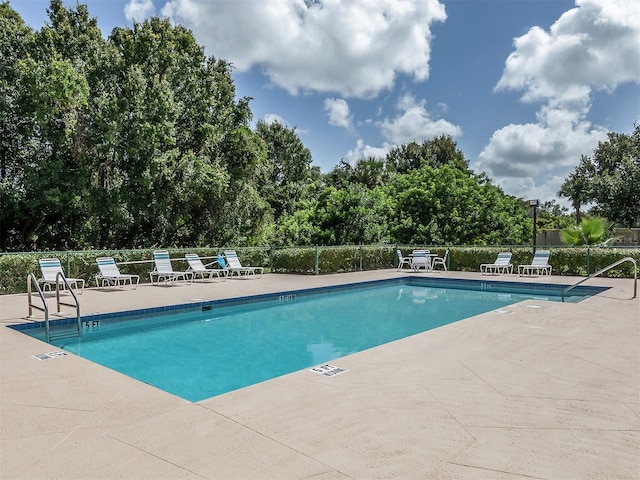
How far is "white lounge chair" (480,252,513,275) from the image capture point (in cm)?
1585

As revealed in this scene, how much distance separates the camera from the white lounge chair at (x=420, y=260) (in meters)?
16.9

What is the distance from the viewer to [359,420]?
3.19 metres

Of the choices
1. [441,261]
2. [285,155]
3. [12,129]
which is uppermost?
[285,155]

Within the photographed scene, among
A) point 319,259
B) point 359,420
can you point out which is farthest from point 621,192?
point 359,420

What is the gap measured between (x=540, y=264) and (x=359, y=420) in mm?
14088

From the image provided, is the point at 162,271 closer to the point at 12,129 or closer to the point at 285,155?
the point at 12,129

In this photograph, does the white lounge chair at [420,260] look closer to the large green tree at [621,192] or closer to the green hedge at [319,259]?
the green hedge at [319,259]

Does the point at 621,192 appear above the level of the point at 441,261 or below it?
above

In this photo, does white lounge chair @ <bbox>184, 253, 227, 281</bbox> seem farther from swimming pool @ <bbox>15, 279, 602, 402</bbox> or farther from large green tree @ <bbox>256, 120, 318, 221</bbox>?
large green tree @ <bbox>256, 120, 318, 221</bbox>

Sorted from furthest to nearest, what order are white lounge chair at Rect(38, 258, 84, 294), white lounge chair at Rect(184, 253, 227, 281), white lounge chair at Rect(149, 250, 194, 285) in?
white lounge chair at Rect(184, 253, 227, 281), white lounge chair at Rect(149, 250, 194, 285), white lounge chair at Rect(38, 258, 84, 294)

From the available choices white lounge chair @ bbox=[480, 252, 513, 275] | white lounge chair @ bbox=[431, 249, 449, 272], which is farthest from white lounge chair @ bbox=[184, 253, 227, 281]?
white lounge chair @ bbox=[480, 252, 513, 275]

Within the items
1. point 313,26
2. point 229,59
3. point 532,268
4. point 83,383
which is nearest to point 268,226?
point 229,59

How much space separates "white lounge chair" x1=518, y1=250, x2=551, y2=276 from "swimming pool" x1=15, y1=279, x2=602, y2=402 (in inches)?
103

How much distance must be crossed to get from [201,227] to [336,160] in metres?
13.2
